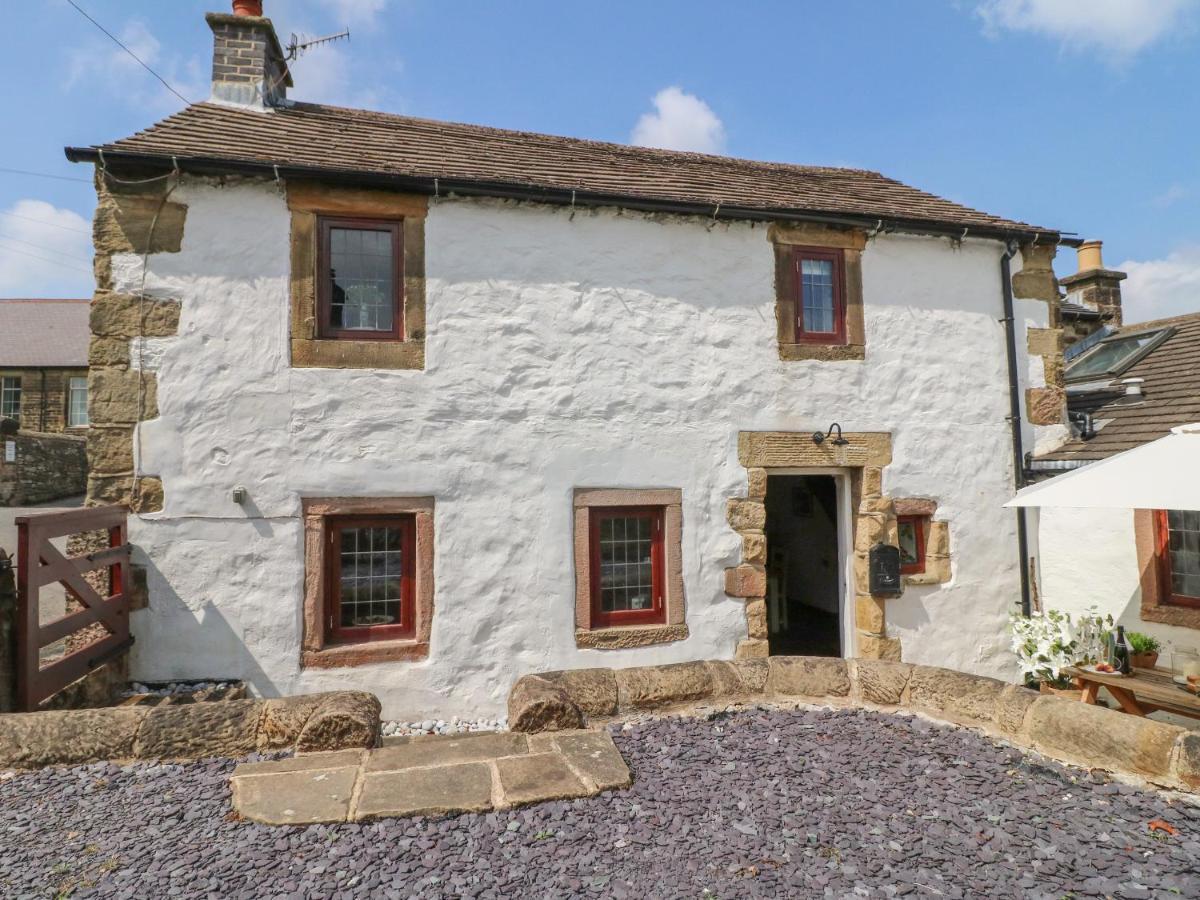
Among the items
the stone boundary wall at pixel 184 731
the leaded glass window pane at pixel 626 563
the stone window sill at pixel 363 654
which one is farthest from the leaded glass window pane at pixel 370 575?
the stone boundary wall at pixel 184 731

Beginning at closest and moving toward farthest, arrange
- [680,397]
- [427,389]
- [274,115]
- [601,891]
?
[601,891]
[427,389]
[680,397]
[274,115]

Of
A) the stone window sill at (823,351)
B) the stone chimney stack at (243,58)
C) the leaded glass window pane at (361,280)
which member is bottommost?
the stone window sill at (823,351)

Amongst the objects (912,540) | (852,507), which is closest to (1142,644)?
(912,540)

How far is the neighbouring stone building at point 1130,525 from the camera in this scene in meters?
6.51

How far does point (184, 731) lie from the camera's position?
3.65 meters

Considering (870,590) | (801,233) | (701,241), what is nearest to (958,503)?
(870,590)

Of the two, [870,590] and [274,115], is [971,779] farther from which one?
[274,115]

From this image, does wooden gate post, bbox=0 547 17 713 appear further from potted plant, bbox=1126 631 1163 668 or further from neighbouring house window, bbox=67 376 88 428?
neighbouring house window, bbox=67 376 88 428

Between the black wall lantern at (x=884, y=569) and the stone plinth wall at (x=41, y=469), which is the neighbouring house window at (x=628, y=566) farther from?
the stone plinth wall at (x=41, y=469)

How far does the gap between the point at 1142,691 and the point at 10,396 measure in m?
32.6

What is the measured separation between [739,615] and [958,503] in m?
2.82

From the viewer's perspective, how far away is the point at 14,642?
411cm

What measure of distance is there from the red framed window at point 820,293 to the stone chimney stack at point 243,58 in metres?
5.97

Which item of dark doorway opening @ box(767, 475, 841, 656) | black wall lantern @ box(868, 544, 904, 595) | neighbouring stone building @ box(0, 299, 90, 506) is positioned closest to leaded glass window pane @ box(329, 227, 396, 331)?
black wall lantern @ box(868, 544, 904, 595)
